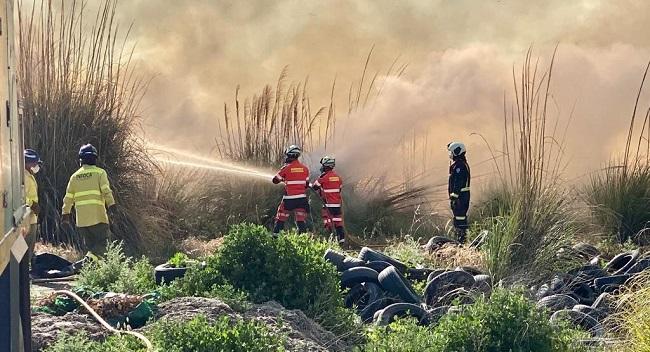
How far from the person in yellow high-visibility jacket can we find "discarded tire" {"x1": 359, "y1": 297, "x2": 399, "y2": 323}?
18.5 ft

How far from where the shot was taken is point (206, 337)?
6.28 meters

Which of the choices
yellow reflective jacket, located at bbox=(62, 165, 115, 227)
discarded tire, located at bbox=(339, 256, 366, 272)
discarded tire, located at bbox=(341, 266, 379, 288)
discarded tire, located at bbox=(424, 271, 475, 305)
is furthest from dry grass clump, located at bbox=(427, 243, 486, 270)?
yellow reflective jacket, located at bbox=(62, 165, 115, 227)

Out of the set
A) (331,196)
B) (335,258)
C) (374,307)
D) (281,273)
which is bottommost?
(374,307)

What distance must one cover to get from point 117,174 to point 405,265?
637cm

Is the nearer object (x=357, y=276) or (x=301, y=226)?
(x=357, y=276)

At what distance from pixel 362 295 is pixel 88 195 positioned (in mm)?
5557

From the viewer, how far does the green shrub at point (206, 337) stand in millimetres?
6258

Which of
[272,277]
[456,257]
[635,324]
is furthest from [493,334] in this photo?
[456,257]

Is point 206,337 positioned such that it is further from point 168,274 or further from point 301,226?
point 301,226

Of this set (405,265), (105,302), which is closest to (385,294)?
(405,265)

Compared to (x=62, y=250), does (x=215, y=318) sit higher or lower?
higher

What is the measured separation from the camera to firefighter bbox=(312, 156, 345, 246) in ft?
56.8

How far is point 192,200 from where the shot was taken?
18406 mm

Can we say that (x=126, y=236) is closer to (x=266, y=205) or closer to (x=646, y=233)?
(x=266, y=205)
